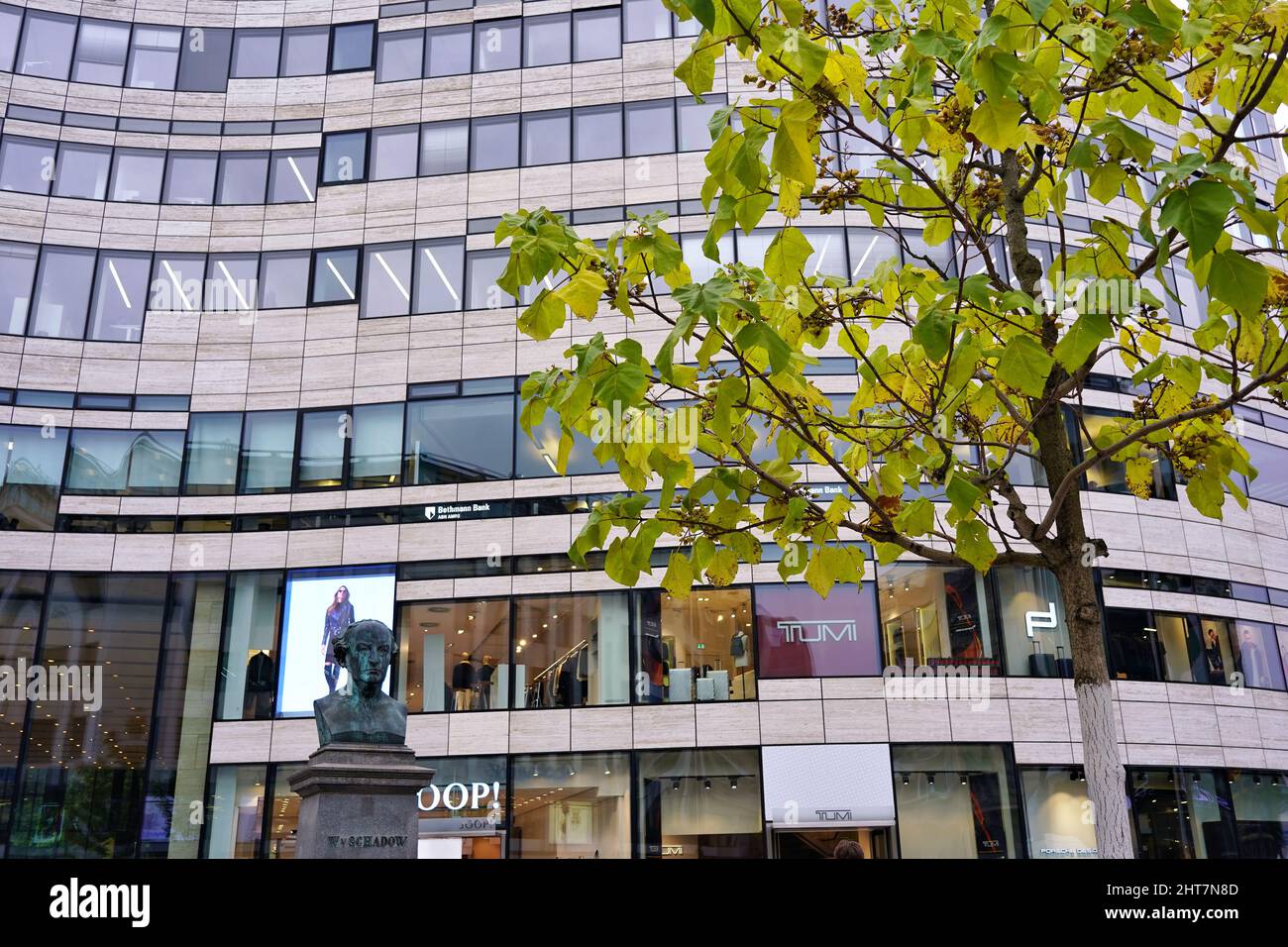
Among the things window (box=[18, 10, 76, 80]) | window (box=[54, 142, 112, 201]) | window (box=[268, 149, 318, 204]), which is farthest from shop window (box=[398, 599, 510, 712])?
window (box=[18, 10, 76, 80])

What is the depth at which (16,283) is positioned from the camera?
2794 cm

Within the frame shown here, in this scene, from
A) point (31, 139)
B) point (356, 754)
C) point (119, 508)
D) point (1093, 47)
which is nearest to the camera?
point (1093, 47)

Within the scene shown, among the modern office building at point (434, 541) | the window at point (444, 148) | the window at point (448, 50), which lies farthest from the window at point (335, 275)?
the window at point (448, 50)

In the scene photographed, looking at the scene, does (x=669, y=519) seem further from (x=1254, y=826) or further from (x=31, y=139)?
(x=31, y=139)

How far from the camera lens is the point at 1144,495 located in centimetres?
702

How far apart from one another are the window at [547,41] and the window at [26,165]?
1367 centimetres

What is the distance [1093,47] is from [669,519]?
110 inches

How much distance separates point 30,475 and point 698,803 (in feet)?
62.1

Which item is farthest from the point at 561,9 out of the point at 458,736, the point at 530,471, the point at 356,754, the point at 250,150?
the point at 356,754

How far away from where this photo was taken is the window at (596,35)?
28703 mm

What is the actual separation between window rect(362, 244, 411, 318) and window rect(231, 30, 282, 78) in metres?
6.81

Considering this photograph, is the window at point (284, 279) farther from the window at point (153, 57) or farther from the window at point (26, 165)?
the window at point (26, 165)

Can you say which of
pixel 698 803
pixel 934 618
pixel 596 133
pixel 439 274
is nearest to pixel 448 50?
pixel 596 133

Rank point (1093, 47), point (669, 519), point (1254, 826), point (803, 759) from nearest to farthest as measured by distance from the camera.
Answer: point (1093, 47) → point (669, 519) → point (803, 759) → point (1254, 826)
